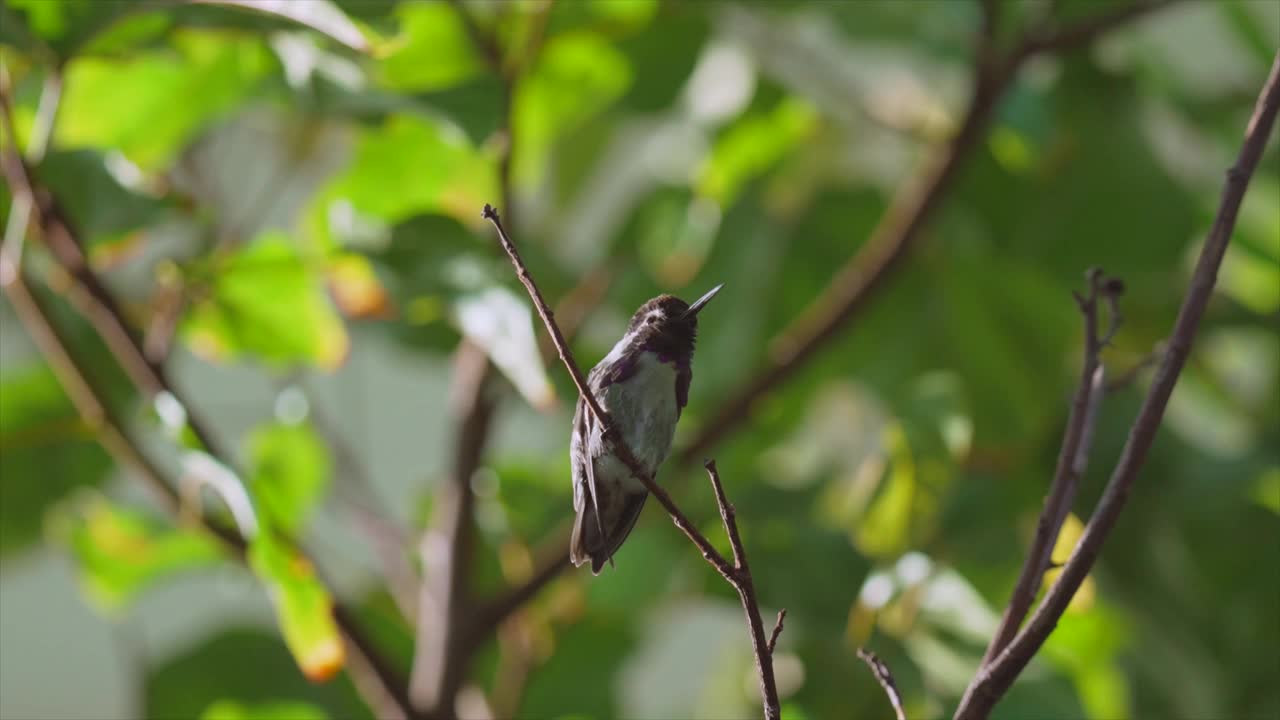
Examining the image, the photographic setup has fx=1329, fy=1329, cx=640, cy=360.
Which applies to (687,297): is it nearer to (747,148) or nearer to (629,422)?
(747,148)

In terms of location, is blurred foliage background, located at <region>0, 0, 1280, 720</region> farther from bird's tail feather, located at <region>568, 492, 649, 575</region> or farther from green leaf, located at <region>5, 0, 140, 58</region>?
bird's tail feather, located at <region>568, 492, 649, 575</region>

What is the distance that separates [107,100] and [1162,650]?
79cm

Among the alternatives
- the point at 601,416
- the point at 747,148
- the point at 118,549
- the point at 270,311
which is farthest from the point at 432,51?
the point at 601,416

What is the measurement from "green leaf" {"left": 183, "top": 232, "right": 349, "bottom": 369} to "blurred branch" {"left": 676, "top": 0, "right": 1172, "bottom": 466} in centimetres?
23

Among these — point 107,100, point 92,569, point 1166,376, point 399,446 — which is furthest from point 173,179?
point 1166,376

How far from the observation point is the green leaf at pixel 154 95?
792 millimetres

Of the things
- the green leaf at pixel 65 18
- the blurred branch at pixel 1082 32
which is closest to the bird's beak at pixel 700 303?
the green leaf at pixel 65 18

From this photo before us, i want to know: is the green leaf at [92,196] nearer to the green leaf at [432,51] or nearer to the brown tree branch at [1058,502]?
the green leaf at [432,51]

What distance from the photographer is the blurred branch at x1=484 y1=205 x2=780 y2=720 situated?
32 centimetres

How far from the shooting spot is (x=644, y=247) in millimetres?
970

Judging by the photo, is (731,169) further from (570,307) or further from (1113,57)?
(1113,57)

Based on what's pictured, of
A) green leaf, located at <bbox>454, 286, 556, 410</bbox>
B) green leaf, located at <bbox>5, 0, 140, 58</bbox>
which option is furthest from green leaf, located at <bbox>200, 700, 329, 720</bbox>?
green leaf, located at <bbox>5, 0, 140, 58</bbox>

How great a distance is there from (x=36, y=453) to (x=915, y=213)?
0.59 metres

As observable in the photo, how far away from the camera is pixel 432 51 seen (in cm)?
82
